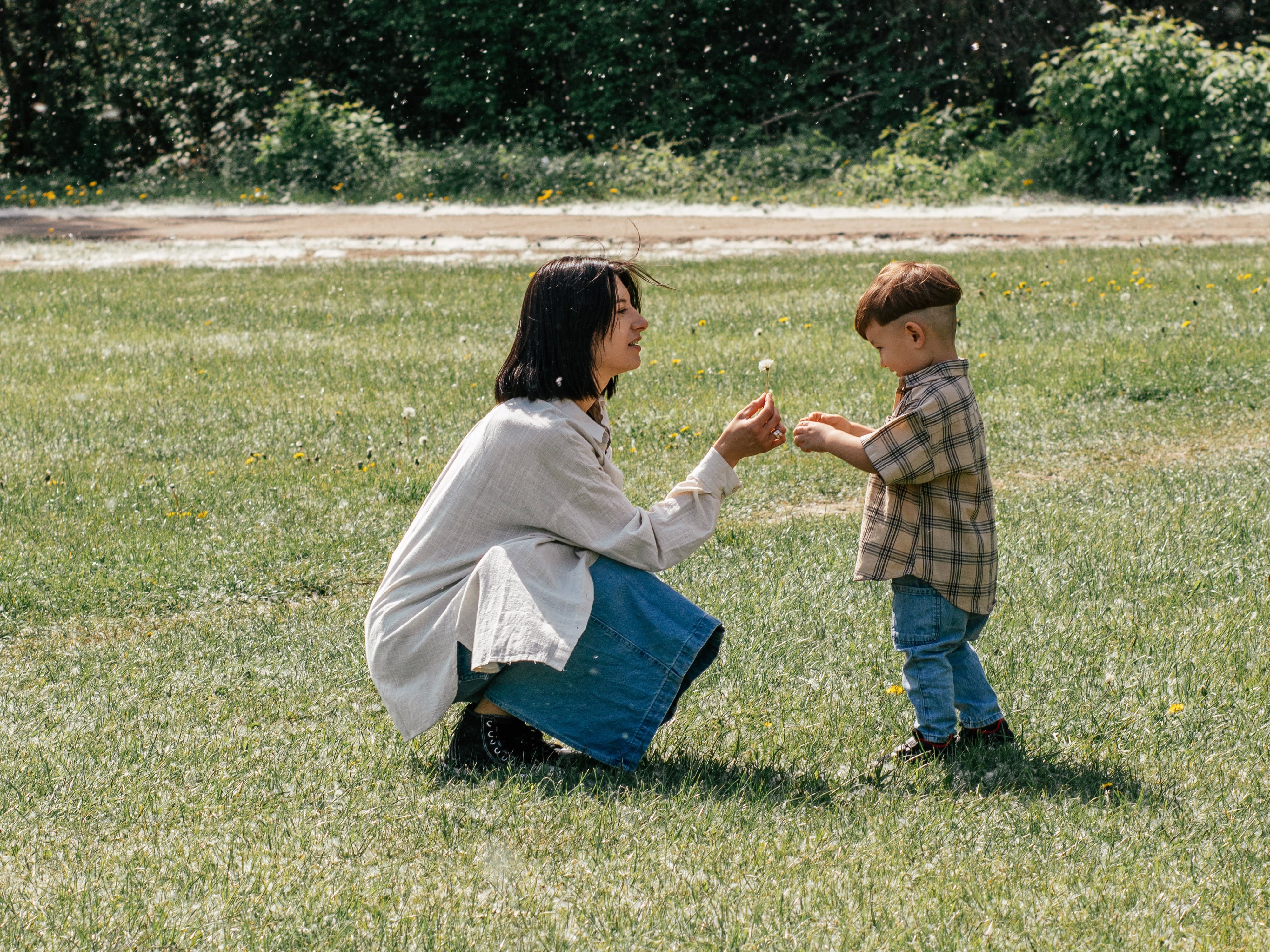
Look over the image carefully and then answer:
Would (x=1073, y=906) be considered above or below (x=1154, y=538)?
above

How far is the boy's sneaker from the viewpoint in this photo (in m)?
3.40

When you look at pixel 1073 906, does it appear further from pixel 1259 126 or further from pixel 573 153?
pixel 573 153

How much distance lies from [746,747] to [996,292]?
758 centimetres

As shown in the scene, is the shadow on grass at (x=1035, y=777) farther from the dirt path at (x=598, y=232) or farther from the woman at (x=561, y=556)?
the dirt path at (x=598, y=232)

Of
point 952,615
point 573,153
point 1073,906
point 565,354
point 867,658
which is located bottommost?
point 573,153

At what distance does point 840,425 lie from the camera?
3428 mm

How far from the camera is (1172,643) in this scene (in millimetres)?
3994

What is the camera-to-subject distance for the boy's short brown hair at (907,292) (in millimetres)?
3135

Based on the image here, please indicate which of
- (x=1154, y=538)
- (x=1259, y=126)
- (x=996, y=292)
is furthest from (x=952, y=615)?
(x=1259, y=126)

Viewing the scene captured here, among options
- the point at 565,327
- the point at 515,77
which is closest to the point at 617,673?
the point at 565,327

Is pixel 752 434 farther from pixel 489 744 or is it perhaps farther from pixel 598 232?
pixel 598 232

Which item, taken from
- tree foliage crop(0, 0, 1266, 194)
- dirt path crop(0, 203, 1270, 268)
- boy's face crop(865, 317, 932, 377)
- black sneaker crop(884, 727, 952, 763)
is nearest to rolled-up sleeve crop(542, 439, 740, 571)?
boy's face crop(865, 317, 932, 377)

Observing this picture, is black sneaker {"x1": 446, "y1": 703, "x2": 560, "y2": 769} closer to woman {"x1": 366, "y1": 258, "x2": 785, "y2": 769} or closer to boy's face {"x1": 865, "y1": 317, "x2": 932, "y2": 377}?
woman {"x1": 366, "y1": 258, "x2": 785, "y2": 769}

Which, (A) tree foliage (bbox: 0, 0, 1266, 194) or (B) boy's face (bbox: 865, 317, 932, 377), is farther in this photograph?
(A) tree foliage (bbox: 0, 0, 1266, 194)
